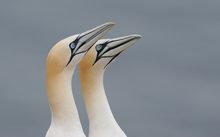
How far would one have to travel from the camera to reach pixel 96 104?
39438 mm

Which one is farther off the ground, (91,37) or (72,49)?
(91,37)

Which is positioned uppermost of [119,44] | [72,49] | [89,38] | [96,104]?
[89,38]

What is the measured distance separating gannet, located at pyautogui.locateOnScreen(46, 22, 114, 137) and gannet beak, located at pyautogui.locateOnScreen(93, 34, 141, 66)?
3.55 ft

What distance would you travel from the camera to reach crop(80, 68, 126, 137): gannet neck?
3928 centimetres

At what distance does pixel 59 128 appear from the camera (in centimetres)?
3791

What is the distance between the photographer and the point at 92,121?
39406 millimetres

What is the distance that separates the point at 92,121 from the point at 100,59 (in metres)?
1.40

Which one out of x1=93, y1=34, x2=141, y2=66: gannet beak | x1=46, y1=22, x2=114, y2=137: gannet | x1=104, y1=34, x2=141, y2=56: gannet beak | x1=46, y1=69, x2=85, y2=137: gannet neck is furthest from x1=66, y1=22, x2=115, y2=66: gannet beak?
x1=104, y1=34, x2=141, y2=56: gannet beak

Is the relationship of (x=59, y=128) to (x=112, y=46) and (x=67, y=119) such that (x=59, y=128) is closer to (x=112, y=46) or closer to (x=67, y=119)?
(x=67, y=119)

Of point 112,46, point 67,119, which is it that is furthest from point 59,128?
point 112,46

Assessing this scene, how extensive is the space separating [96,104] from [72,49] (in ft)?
5.62

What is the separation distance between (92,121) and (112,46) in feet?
5.87

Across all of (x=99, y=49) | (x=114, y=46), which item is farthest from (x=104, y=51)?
(x=114, y=46)

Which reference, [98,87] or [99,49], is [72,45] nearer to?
[99,49]
